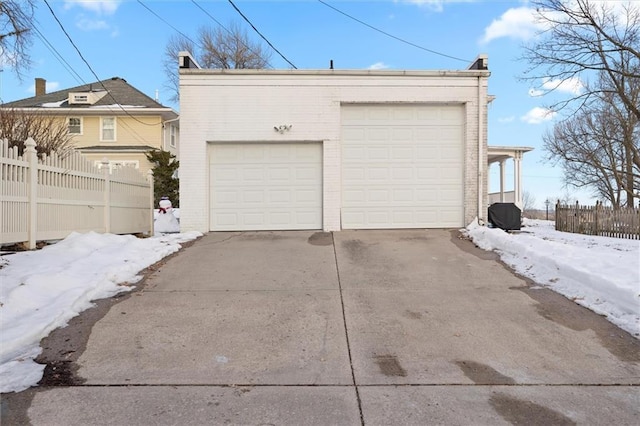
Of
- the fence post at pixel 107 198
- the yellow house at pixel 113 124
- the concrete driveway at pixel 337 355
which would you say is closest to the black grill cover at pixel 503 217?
the concrete driveway at pixel 337 355

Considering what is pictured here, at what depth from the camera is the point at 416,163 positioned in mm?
11430

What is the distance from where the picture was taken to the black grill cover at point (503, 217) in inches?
486

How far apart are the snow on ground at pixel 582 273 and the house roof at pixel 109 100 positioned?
67.7 feet

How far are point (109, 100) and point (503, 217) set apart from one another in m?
22.3

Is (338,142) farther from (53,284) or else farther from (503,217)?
(53,284)

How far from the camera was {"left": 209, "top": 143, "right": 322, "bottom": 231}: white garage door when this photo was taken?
11.3 metres

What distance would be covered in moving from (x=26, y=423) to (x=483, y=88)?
1139 cm

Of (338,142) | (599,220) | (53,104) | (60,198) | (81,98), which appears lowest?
(599,220)

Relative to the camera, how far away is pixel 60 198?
8.85 m

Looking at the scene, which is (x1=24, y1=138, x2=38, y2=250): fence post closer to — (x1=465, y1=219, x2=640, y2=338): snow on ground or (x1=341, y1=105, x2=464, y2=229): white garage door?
(x1=341, y1=105, x2=464, y2=229): white garage door

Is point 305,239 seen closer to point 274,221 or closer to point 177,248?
point 274,221

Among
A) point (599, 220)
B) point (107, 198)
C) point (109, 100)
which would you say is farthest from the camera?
point (109, 100)

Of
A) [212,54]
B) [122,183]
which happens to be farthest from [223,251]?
[212,54]

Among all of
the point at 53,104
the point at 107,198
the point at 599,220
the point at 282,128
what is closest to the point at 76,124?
the point at 53,104
